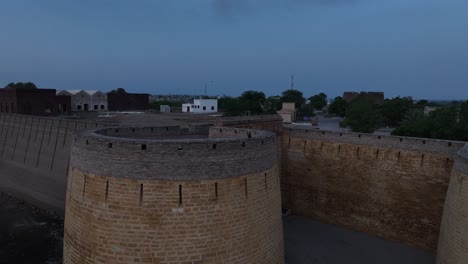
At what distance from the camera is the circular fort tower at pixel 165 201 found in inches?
283

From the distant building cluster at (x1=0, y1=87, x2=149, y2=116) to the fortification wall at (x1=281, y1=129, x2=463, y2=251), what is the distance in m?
30.3

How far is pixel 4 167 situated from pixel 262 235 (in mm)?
24878

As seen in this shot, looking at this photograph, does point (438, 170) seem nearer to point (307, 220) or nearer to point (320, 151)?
point (320, 151)

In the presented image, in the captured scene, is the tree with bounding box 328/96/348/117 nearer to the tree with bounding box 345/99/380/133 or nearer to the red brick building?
the tree with bounding box 345/99/380/133

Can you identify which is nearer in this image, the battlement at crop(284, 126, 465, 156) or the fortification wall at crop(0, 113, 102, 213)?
the battlement at crop(284, 126, 465, 156)

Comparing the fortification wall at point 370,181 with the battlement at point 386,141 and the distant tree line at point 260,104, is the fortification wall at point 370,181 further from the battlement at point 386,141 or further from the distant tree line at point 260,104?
the distant tree line at point 260,104

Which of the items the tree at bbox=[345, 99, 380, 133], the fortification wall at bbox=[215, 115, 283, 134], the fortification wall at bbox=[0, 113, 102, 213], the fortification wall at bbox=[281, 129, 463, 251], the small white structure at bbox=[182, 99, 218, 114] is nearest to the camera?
the fortification wall at bbox=[281, 129, 463, 251]

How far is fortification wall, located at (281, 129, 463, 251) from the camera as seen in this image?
1278 cm

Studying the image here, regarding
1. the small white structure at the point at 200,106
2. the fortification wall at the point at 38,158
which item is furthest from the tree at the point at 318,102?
the fortification wall at the point at 38,158

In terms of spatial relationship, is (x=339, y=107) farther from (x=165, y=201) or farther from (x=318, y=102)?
(x=165, y=201)

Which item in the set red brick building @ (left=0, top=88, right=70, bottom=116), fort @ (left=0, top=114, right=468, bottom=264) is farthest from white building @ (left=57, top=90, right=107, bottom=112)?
fort @ (left=0, top=114, right=468, bottom=264)

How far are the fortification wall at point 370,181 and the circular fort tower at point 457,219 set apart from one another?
101 inches

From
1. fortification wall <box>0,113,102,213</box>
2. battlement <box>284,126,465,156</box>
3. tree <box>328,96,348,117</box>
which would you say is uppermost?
tree <box>328,96,348,117</box>

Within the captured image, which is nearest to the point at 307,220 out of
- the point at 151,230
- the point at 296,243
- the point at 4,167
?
the point at 296,243
